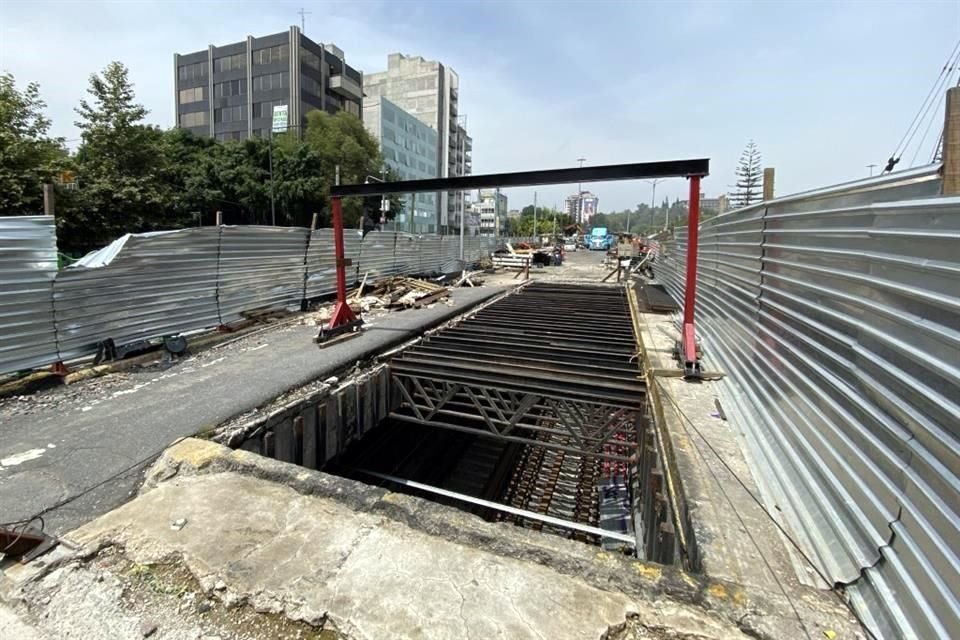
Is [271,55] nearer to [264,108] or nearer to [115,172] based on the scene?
[264,108]

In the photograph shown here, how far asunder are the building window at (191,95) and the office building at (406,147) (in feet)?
66.6

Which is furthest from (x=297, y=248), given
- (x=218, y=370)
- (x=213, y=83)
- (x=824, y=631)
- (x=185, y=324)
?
(x=213, y=83)

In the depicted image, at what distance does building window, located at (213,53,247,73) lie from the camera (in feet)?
172

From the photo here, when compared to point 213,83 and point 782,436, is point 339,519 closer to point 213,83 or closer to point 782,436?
point 782,436

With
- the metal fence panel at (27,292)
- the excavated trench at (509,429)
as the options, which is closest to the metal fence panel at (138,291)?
the metal fence panel at (27,292)

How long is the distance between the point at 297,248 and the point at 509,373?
6720 mm

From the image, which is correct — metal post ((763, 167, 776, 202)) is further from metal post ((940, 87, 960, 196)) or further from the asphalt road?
the asphalt road

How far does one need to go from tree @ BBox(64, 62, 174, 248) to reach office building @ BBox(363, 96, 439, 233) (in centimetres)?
3202

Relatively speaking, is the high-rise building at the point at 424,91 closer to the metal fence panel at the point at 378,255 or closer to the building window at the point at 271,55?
the building window at the point at 271,55

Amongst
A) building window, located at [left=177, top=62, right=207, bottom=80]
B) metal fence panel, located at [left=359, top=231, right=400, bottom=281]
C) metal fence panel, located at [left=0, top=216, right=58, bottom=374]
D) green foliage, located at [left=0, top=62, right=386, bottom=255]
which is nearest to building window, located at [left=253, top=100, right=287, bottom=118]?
building window, located at [left=177, top=62, right=207, bottom=80]

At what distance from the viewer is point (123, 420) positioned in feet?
14.6

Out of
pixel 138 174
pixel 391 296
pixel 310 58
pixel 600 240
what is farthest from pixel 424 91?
pixel 391 296

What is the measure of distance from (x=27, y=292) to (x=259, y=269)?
13.9 ft

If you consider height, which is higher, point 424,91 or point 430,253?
point 424,91
